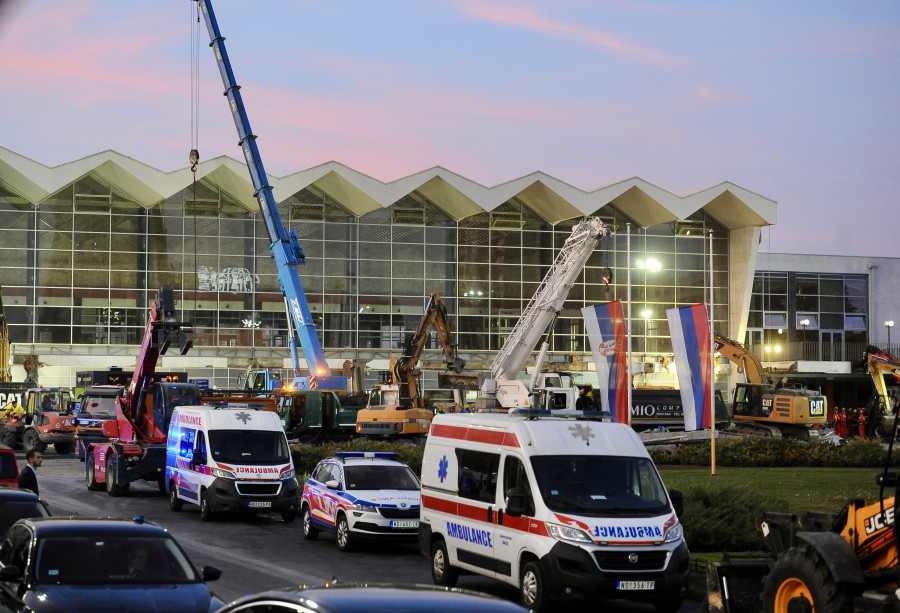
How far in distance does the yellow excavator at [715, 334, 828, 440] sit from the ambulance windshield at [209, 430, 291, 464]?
93.5 ft

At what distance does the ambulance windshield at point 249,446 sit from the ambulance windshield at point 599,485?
12.2 meters

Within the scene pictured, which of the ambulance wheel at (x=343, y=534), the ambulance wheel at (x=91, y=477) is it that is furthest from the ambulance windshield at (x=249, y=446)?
the ambulance wheel at (x=91, y=477)

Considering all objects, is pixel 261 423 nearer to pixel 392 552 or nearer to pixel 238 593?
pixel 392 552

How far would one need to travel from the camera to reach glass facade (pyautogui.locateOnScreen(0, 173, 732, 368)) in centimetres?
7362

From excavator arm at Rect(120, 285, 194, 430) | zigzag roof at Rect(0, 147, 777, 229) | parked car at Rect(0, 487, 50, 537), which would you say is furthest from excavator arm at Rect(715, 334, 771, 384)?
parked car at Rect(0, 487, 50, 537)

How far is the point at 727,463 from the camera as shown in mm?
38000

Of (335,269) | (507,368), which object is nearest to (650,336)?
(335,269)

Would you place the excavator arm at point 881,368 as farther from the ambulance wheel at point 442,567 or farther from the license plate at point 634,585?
the license plate at point 634,585

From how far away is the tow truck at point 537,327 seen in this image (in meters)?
48.8

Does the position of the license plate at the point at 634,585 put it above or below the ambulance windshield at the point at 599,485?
below

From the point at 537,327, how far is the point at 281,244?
11790 millimetres

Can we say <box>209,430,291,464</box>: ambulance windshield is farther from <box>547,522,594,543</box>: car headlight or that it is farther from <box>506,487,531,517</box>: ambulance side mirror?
<box>547,522,594,543</box>: car headlight

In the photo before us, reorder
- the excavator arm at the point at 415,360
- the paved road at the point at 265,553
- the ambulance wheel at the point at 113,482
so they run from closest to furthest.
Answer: the paved road at the point at 265,553
the ambulance wheel at the point at 113,482
the excavator arm at the point at 415,360

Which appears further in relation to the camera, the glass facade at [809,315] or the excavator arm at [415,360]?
the glass facade at [809,315]
